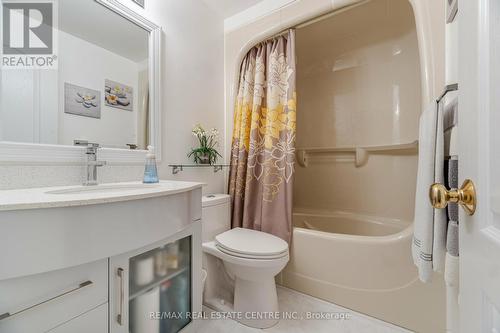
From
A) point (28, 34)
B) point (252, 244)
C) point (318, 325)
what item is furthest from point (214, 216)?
point (28, 34)

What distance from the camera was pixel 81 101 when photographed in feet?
3.47

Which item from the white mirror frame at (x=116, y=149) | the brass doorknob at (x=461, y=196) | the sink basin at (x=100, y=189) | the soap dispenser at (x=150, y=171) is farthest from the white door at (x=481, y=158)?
the white mirror frame at (x=116, y=149)

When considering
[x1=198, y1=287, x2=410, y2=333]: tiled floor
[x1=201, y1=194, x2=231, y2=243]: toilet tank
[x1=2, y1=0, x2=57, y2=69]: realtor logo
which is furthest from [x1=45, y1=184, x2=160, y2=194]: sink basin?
[x1=198, y1=287, x2=410, y2=333]: tiled floor

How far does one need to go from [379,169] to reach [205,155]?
1.63 m

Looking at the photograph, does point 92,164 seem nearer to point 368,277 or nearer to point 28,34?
point 28,34

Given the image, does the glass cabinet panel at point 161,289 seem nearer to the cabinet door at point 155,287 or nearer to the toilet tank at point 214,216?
the cabinet door at point 155,287

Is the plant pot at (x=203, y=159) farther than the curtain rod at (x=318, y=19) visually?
Yes

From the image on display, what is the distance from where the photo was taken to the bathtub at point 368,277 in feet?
3.81

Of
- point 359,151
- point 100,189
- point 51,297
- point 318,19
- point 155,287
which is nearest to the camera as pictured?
point 51,297

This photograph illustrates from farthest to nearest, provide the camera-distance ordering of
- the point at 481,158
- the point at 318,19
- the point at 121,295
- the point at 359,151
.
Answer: the point at 359,151, the point at 318,19, the point at 121,295, the point at 481,158

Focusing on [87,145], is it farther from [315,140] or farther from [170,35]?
[315,140]

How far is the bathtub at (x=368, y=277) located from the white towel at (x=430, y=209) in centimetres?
59

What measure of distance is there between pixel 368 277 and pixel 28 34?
214cm

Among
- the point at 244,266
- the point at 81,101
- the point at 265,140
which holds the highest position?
the point at 81,101
